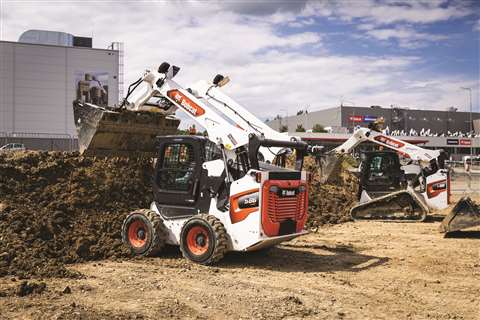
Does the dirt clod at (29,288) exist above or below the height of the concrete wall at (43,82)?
below

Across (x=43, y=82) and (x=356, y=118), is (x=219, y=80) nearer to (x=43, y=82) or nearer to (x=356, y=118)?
(x=43, y=82)

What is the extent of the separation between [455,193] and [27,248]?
71.7 feet

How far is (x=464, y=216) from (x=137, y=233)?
22.7 ft

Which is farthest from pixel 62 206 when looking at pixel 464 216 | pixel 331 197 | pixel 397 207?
pixel 331 197

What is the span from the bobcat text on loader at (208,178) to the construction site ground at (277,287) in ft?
1.56

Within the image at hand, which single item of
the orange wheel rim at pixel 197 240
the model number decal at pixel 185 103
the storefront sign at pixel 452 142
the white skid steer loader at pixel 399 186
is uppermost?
the storefront sign at pixel 452 142

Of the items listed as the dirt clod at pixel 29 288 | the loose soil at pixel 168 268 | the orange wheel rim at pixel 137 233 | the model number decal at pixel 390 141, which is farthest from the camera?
the model number decal at pixel 390 141

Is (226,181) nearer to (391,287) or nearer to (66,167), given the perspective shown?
(391,287)

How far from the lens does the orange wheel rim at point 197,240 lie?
8530mm

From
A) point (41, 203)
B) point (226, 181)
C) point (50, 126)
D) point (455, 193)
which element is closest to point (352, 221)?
point (226, 181)

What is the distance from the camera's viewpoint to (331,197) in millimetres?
16797

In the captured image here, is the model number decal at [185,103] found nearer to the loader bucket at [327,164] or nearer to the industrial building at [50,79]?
the loader bucket at [327,164]

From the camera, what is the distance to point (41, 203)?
10008mm

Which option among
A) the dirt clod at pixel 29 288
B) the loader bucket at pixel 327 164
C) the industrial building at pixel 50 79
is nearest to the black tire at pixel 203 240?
the dirt clod at pixel 29 288
